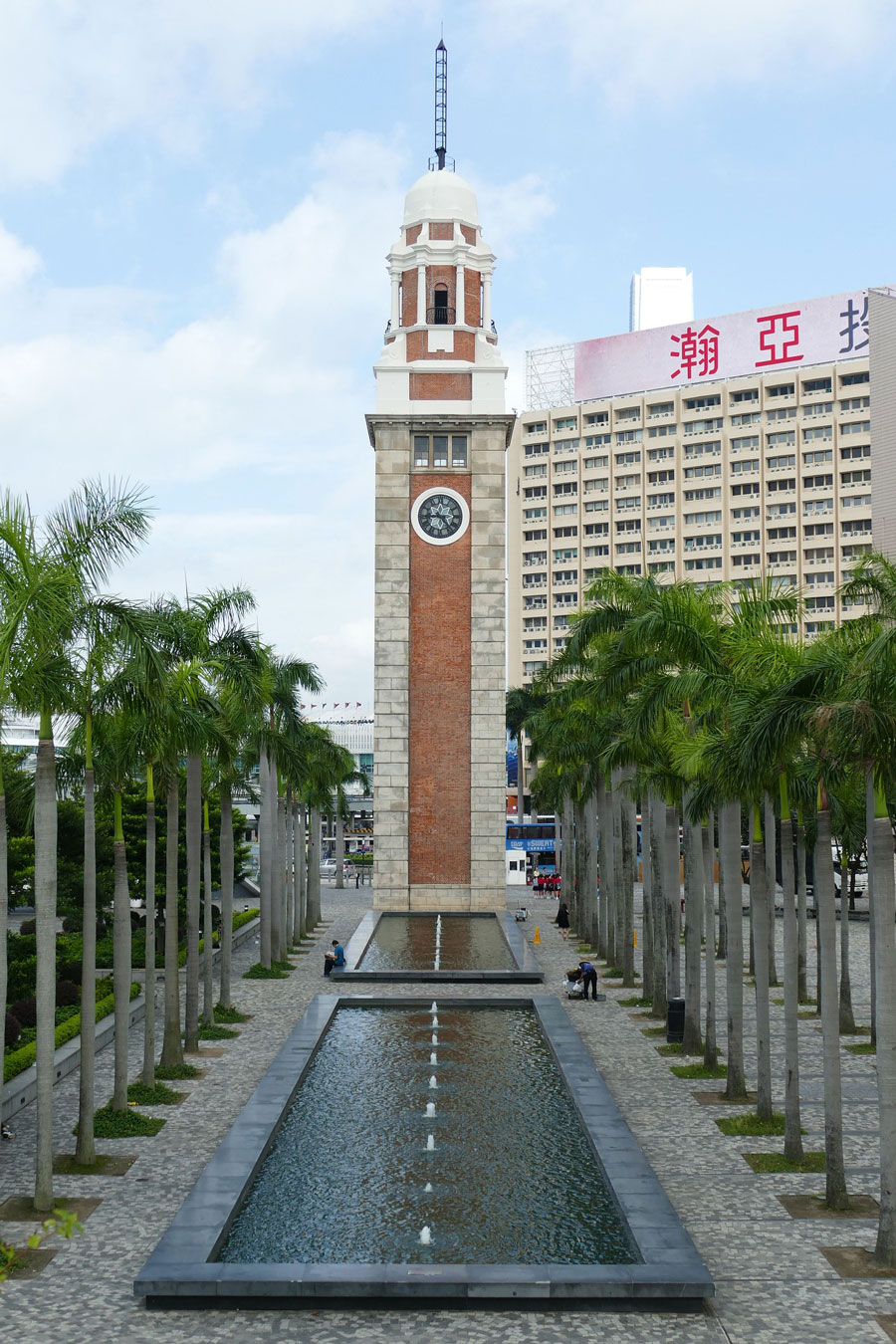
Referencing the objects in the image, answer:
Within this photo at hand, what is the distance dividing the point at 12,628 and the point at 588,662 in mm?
16490

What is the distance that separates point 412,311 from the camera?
172ft

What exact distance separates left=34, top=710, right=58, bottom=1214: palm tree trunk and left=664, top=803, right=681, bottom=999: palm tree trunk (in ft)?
43.2

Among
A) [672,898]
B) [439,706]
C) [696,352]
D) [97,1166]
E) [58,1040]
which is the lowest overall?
[97,1166]

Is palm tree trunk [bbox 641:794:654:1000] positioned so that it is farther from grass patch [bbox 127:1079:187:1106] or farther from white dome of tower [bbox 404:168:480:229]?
white dome of tower [bbox 404:168:480:229]

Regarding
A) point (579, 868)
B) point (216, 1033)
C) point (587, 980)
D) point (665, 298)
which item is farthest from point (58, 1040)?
point (665, 298)

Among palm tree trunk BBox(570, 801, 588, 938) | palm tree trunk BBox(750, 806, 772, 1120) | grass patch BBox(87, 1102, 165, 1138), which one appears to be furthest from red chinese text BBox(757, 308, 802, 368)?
grass patch BBox(87, 1102, 165, 1138)

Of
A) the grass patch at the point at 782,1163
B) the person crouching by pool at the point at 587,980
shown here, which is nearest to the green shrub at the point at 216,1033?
the person crouching by pool at the point at 587,980

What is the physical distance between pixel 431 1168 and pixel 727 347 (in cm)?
8738

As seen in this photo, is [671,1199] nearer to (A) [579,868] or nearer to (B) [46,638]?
(B) [46,638]

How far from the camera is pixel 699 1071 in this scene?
72.2 ft

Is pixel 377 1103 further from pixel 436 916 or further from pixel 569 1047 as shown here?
pixel 436 916

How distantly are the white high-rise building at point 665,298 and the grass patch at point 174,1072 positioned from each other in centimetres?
10558

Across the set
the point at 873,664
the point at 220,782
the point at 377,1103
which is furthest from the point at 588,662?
the point at 873,664

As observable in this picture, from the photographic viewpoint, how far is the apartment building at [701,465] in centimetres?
9475
